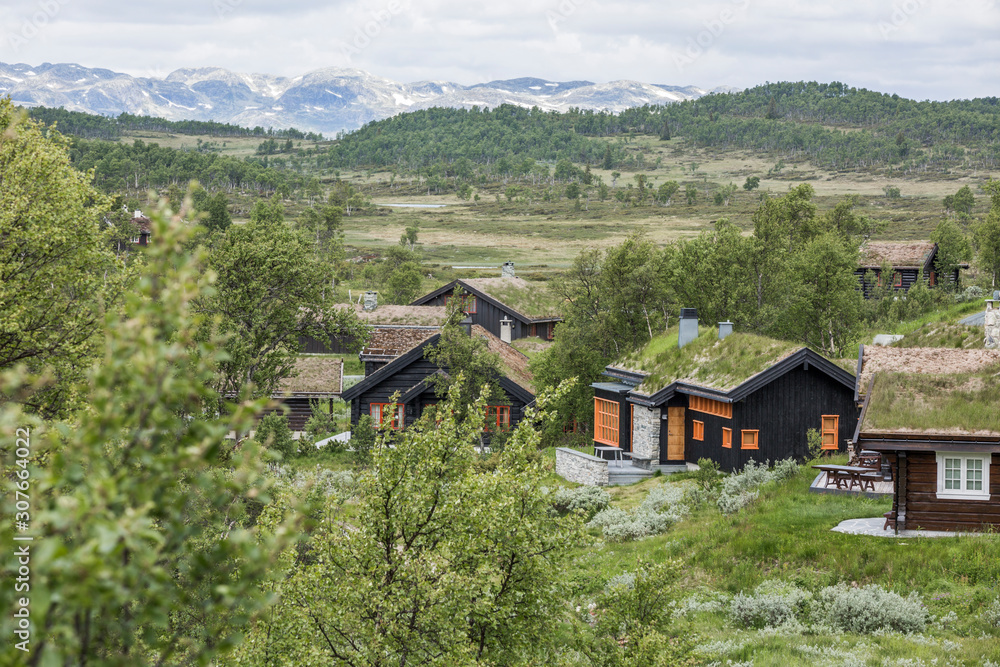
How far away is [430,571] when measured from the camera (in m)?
8.99

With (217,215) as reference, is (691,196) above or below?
above

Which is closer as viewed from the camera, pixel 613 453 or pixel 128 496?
pixel 128 496

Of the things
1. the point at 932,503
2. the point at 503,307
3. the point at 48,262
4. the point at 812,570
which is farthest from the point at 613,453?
the point at 503,307

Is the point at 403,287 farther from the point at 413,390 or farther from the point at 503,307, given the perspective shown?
the point at 413,390

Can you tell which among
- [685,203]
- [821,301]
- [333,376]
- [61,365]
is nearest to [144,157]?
[685,203]

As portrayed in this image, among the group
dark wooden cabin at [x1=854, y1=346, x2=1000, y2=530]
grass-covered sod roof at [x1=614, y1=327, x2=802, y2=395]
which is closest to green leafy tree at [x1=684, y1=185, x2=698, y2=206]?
grass-covered sod roof at [x1=614, y1=327, x2=802, y2=395]

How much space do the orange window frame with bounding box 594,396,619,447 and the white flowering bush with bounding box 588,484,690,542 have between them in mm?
7482

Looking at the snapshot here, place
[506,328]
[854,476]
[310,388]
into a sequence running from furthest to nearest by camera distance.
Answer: [506,328] → [310,388] → [854,476]

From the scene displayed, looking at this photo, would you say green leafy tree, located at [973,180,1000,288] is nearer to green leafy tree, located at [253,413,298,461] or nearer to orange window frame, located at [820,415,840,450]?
orange window frame, located at [820,415,840,450]

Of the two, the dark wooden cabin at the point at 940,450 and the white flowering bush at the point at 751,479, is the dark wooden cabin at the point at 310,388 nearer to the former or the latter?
the white flowering bush at the point at 751,479

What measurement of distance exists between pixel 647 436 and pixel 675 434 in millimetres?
1086

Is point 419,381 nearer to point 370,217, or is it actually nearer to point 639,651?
point 639,651

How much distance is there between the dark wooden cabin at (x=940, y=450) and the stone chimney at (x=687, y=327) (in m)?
14.5

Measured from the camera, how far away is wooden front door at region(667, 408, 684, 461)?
33.5 m
